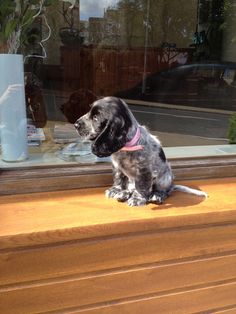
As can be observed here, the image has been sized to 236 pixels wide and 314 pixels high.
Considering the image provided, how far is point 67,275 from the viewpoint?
0.97 metres

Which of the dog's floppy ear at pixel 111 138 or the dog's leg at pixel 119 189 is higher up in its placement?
the dog's floppy ear at pixel 111 138

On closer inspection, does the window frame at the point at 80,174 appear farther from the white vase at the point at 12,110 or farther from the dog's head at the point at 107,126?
the dog's head at the point at 107,126

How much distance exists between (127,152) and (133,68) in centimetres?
136

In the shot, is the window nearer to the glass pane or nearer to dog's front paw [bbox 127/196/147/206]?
the glass pane

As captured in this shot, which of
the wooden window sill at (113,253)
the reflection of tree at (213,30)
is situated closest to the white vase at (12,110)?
the wooden window sill at (113,253)

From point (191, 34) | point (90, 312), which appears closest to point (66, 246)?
point (90, 312)

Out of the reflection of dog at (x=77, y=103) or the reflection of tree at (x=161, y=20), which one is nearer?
the reflection of dog at (x=77, y=103)

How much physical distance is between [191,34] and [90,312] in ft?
6.72

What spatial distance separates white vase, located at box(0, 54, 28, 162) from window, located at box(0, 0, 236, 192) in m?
0.04

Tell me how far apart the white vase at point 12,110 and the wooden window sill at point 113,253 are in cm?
16

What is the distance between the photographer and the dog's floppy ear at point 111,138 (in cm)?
92

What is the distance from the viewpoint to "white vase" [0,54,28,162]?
1082mm

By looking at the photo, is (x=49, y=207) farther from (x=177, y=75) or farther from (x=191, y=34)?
(x=191, y=34)

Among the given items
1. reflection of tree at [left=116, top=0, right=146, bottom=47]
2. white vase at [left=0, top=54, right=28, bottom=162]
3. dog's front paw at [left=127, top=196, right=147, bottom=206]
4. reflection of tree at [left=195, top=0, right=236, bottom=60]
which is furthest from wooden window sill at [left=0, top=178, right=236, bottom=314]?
reflection of tree at [left=195, top=0, right=236, bottom=60]
